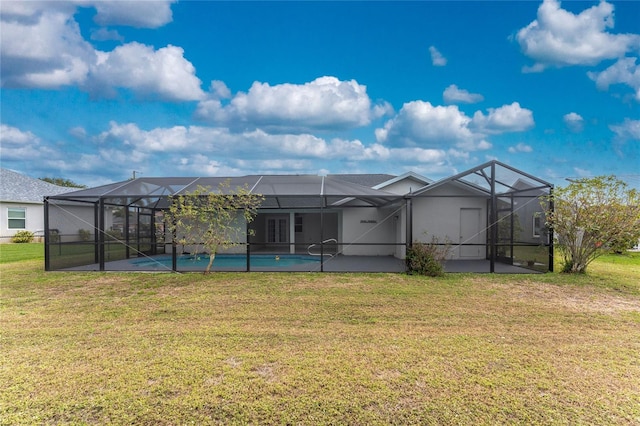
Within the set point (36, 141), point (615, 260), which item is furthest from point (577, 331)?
point (36, 141)

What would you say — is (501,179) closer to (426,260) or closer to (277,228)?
(426,260)

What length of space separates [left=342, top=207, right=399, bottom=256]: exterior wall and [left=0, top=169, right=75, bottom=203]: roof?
708 inches

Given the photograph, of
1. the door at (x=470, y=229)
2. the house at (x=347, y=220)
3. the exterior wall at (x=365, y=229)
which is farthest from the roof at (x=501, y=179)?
the exterior wall at (x=365, y=229)

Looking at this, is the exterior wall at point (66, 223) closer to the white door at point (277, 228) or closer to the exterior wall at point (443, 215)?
the white door at point (277, 228)

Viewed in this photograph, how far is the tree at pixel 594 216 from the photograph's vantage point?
9.82 metres

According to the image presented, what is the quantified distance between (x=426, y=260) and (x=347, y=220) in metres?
6.31

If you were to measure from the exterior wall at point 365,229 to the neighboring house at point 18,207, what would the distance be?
59.0ft

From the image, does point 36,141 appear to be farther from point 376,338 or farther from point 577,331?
point 577,331

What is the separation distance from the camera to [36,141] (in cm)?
2162

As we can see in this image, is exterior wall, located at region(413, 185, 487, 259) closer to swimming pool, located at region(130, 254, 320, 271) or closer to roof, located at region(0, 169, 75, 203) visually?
A: swimming pool, located at region(130, 254, 320, 271)

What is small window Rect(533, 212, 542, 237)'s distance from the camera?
427 inches

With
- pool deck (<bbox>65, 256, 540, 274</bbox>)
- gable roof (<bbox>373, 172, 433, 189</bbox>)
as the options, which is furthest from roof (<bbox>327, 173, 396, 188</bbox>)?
pool deck (<bbox>65, 256, 540, 274</bbox>)

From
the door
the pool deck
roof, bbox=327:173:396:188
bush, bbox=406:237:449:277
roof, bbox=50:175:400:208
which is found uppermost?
roof, bbox=327:173:396:188

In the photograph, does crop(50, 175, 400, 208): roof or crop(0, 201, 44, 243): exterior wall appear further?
crop(0, 201, 44, 243): exterior wall
